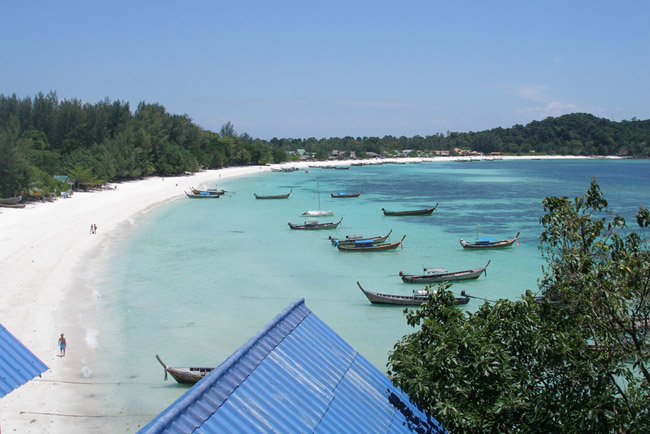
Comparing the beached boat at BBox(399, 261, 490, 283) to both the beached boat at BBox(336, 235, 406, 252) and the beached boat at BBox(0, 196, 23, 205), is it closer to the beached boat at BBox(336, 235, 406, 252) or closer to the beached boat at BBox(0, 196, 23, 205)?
the beached boat at BBox(336, 235, 406, 252)

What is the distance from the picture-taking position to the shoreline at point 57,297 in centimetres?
1251

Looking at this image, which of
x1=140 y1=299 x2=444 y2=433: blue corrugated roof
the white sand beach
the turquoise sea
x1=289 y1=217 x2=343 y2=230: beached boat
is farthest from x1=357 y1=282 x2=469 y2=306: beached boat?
x1=289 y1=217 x2=343 y2=230: beached boat

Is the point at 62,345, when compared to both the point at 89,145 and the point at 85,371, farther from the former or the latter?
the point at 89,145

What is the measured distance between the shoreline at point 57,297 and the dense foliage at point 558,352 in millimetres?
9240

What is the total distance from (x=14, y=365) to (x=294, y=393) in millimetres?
3710

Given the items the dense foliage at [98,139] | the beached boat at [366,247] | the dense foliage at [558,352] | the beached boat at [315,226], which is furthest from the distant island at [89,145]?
the dense foliage at [558,352]

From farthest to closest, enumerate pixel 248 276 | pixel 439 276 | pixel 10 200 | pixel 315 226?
pixel 10 200
pixel 315 226
pixel 248 276
pixel 439 276

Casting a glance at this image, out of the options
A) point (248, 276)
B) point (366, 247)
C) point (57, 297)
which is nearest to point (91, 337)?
point (57, 297)

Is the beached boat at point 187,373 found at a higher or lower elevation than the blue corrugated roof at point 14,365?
lower

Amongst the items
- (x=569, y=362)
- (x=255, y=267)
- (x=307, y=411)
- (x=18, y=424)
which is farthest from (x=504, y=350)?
(x=255, y=267)

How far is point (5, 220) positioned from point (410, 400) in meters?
37.1

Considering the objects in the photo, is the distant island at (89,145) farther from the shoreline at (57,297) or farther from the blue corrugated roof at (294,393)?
the blue corrugated roof at (294,393)

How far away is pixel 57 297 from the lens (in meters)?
21.3

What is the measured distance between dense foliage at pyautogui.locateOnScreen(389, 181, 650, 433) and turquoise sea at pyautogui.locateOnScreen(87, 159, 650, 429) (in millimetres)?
3577
